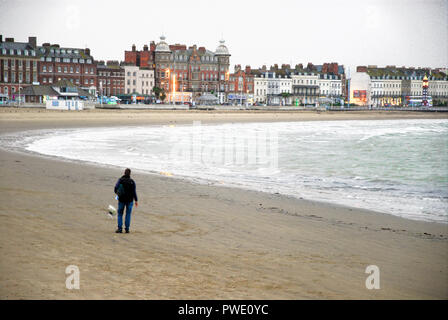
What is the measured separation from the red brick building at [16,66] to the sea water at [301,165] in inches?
2416

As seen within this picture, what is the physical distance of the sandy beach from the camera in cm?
551

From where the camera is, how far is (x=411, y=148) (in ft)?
102

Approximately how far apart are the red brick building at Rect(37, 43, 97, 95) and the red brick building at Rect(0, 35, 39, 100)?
2.57 m

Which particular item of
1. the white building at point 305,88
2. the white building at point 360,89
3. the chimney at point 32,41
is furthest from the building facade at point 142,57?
the white building at point 360,89

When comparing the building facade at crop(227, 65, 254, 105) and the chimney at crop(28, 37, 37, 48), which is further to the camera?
the building facade at crop(227, 65, 254, 105)

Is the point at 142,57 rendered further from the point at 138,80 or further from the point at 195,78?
the point at 195,78

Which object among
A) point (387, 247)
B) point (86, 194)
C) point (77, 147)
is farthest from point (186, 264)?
point (77, 147)

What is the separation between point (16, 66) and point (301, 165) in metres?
77.8

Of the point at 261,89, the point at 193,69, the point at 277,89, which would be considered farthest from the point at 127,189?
the point at 277,89

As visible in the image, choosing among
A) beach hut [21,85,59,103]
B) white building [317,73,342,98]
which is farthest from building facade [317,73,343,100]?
beach hut [21,85,59,103]

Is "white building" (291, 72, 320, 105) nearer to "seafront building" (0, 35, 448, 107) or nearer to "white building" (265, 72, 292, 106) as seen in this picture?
"seafront building" (0, 35, 448, 107)

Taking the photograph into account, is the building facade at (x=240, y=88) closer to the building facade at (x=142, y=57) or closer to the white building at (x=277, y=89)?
the white building at (x=277, y=89)
